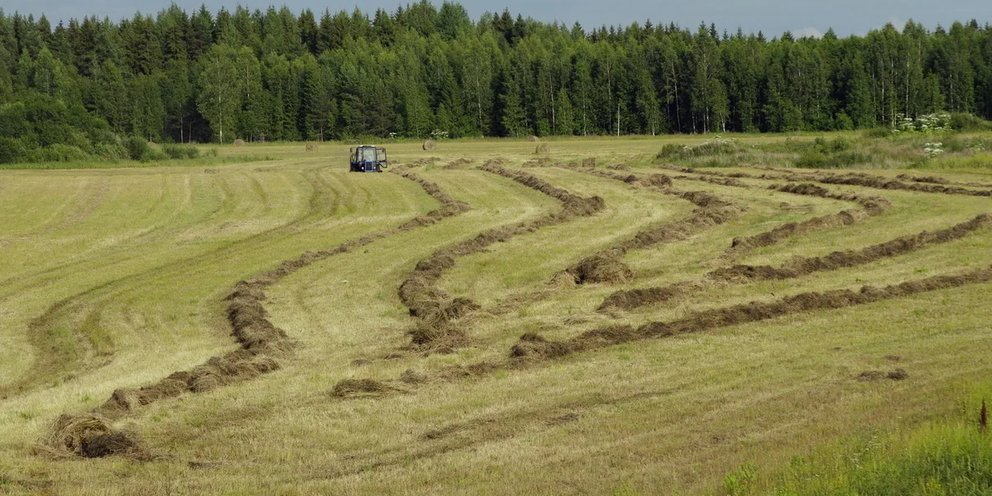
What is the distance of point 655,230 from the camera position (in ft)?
122

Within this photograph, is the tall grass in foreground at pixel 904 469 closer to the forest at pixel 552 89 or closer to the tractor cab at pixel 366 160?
the tractor cab at pixel 366 160

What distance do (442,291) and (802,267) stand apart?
8.59 m

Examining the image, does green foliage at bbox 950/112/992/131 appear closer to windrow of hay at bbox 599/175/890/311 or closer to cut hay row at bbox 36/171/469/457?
windrow of hay at bbox 599/175/890/311

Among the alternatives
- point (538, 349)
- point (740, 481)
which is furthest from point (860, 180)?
point (740, 481)

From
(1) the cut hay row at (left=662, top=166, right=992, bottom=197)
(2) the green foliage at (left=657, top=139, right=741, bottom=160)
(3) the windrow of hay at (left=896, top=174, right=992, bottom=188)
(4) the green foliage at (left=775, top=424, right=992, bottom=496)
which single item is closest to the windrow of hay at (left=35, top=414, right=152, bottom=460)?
(4) the green foliage at (left=775, top=424, right=992, bottom=496)

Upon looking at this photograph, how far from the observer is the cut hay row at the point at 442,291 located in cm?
2169

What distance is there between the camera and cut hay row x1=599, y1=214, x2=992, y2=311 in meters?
24.6

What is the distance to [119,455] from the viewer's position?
14.4m

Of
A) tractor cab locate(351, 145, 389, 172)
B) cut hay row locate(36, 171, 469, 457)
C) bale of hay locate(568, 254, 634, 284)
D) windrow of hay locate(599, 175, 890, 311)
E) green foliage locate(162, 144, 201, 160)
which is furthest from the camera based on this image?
green foliage locate(162, 144, 201, 160)

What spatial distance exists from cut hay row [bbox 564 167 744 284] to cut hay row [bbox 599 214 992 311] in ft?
7.81

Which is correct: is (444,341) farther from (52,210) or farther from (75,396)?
(52,210)

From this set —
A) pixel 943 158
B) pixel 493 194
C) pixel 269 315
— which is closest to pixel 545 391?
pixel 269 315

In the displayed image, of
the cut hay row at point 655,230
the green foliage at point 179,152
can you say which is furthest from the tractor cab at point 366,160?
the green foliage at point 179,152

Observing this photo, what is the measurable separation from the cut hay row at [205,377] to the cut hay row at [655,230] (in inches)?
308
